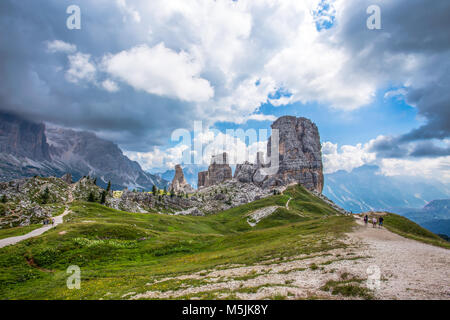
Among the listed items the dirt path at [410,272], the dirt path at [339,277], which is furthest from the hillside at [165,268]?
the dirt path at [410,272]

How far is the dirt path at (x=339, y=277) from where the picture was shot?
14.8 meters

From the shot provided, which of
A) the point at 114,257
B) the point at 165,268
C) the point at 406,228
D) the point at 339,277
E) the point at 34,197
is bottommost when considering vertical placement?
the point at 114,257

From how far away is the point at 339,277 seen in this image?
1786 cm

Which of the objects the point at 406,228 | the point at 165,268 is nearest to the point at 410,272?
the point at 165,268

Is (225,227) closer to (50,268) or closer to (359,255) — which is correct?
(50,268)

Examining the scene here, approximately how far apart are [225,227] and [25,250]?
3737 inches

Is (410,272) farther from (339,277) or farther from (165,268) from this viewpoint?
(165,268)

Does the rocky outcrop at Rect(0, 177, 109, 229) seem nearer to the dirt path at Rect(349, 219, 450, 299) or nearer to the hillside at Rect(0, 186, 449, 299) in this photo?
the hillside at Rect(0, 186, 449, 299)

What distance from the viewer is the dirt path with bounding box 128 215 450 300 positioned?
48.6 ft

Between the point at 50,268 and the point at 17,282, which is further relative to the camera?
the point at 50,268

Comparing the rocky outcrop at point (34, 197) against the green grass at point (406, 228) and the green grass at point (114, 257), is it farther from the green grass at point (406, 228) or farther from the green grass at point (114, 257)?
the green grass at point (406, 228)

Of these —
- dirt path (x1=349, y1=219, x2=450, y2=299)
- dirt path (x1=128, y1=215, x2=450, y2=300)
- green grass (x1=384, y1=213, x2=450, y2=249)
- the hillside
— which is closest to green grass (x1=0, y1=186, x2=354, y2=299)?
the hillside
